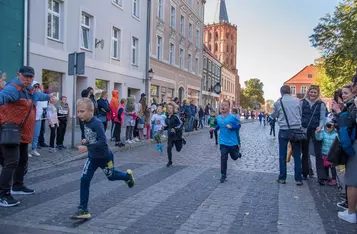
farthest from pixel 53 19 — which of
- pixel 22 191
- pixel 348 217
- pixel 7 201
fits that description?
pixel 348 217

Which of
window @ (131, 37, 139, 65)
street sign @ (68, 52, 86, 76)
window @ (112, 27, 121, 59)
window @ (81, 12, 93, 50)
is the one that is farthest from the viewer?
window @ (131, 37, 139, 65)

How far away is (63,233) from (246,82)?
346 feet

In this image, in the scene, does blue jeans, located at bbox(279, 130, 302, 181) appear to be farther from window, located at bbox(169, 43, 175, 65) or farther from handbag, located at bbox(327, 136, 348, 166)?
window, located at bbox(169, 43, 175, 65)

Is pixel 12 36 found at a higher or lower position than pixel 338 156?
higher

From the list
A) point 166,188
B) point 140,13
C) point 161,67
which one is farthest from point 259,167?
point 161,67

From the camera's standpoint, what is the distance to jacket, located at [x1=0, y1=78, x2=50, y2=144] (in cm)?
474

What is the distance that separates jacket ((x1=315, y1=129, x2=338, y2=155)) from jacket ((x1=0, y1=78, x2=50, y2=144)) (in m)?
5.11

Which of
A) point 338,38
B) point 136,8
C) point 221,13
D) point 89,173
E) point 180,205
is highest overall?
point 221,13

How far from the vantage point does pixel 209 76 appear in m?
49.2

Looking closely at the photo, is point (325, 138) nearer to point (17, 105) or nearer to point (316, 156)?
point (316, 156)

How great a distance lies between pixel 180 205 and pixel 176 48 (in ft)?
91.6

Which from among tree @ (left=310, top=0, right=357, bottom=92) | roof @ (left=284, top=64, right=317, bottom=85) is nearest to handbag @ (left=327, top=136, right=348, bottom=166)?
tree @ (left=310, top=0, right=357, bottom=92)

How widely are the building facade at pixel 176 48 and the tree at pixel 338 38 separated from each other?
11.6m

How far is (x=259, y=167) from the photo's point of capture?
27.5 feet
